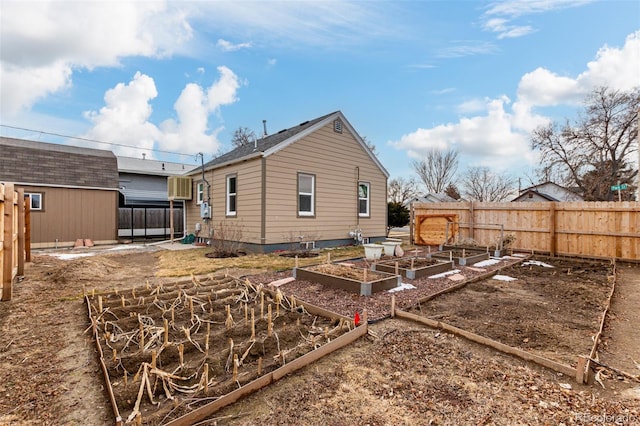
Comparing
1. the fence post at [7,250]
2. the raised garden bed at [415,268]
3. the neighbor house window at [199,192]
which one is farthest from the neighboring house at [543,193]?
the fence post at [7,250]

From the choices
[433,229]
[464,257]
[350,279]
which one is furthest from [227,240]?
[433,229]

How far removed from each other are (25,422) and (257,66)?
48.3 ft

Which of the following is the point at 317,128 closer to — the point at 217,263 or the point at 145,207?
the point at 217,263

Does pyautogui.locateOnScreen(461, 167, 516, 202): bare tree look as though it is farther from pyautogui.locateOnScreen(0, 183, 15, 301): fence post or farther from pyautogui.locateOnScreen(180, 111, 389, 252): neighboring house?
pyautogui.locateOnScreen(0, 183, 15, 301): fence post

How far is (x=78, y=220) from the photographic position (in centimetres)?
1298

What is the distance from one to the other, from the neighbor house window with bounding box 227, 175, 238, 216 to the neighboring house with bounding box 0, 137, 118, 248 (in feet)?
20.1

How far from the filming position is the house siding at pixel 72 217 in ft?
39.8

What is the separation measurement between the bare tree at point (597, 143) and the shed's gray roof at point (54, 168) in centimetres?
2866

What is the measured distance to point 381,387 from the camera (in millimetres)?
2426

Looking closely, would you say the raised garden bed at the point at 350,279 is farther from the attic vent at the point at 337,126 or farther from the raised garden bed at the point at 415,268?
the attic vent at the point at 337,126

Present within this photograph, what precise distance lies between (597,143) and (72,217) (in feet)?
104

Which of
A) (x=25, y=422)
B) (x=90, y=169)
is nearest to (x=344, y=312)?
(x=25, y=422)

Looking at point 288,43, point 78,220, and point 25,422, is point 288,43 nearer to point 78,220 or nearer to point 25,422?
point 78,220

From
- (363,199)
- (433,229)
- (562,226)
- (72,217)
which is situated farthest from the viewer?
(363,199)
